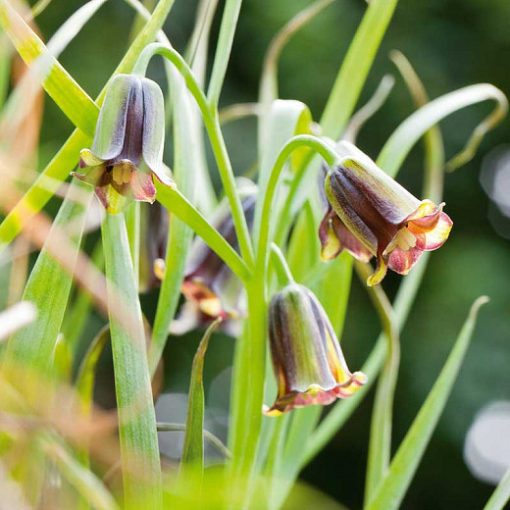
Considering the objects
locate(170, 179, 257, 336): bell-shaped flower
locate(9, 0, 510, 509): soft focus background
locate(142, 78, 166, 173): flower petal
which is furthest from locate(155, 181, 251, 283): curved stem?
locate(9, 0, 510, 509): soft focus background

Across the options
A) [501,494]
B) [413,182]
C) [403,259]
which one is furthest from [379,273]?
[413,182]

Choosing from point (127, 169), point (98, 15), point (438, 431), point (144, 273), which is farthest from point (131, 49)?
point (98, 15)

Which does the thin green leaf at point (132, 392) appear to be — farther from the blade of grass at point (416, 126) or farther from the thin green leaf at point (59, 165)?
the blade of grass at point (416, 126)

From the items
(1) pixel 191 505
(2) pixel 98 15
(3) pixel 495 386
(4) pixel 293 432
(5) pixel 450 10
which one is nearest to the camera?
(1) pixel 191 505

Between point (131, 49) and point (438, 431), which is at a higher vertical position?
point (131, 49)

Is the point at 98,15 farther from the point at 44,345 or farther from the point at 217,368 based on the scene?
the point at 44,345

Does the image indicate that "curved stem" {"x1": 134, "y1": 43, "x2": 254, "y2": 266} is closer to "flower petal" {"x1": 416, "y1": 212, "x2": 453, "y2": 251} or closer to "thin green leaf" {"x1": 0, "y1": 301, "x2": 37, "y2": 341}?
"flower petal" {"x1": 416, "y1": 212, "x2": 453, "y2": 251}

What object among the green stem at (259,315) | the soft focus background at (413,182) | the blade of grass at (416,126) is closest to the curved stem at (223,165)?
the green stem at (259,315)
